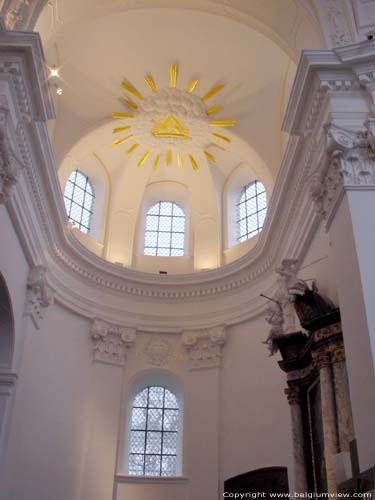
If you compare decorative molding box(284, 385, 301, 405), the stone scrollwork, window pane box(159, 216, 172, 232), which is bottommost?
decorative molding box(284, 385, 301, 405)

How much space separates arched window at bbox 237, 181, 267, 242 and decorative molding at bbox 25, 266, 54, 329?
19.0 ft

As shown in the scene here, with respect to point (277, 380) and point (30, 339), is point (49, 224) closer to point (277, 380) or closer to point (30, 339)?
point (30, 339)

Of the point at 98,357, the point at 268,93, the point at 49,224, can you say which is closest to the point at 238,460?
the point at 98,357

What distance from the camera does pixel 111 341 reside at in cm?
1433

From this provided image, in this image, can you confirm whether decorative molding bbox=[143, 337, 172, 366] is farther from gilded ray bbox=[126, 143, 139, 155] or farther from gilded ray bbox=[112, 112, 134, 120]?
gilded ray bbox=[112, 112, 134, 120]

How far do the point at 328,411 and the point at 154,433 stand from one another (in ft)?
24.2

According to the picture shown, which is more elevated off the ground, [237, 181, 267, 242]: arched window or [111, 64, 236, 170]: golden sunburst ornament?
[111, 64, 236, 170]: golden sunburst ornament

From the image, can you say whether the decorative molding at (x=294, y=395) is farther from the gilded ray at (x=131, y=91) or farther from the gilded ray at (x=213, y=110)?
the gilded ray at (x=131, y=91)

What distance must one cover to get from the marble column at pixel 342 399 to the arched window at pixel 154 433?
7093 mm

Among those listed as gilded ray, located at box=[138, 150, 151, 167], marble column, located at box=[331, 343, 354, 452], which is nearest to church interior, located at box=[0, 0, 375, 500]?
marble column, located at box=[331, 343, 354, 452]

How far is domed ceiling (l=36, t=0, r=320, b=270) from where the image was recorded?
12820 millimetres

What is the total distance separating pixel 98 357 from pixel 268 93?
742cm

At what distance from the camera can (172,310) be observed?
1529cm

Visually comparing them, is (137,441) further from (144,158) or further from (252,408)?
(144,158)
